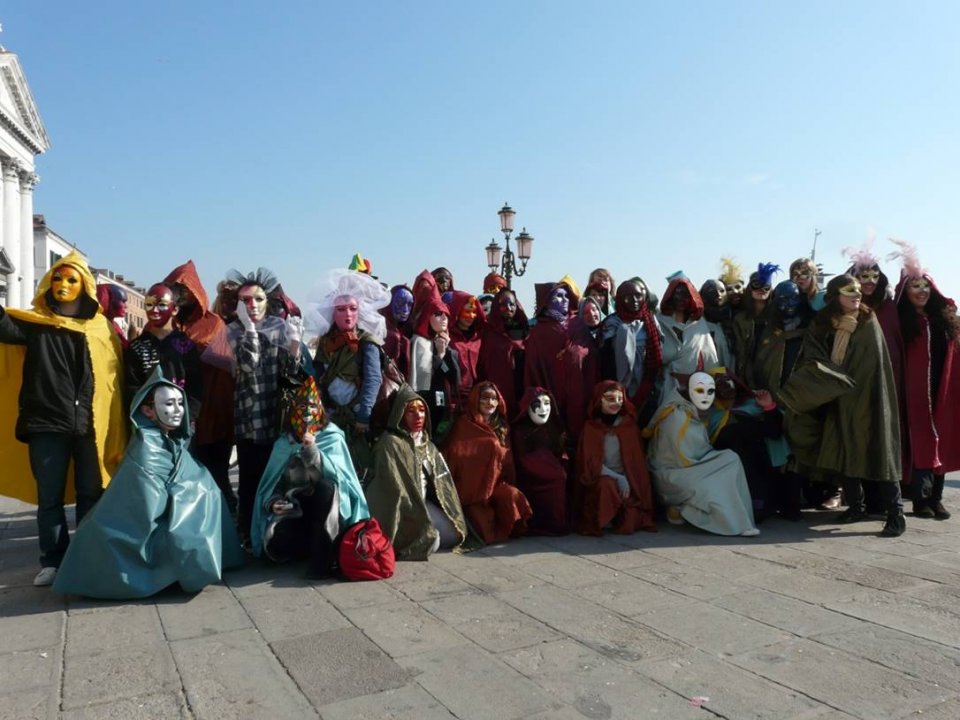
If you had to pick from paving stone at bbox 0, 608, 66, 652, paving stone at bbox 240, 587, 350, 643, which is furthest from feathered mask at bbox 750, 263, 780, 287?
paving stone at bbox 0, 608, 66, 652


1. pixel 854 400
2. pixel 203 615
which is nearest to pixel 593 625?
pixel 203 615

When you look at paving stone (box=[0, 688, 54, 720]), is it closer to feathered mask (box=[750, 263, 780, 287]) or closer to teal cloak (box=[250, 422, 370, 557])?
teal cloak (box=[250, 422, 370, 557])

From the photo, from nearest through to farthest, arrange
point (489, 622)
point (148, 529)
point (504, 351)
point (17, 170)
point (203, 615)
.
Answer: point (489, 622), point (203, 615), point (148, 529), point (504, 351), point (17, 170)

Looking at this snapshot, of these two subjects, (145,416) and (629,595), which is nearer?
(629,595)

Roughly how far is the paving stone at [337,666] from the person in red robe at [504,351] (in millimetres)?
3266

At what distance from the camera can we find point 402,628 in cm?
382

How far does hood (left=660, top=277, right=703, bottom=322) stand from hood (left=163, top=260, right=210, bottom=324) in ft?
12.9

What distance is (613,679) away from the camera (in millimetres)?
3191

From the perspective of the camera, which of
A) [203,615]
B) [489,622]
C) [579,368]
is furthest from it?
[579,368]

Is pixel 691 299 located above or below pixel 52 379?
above

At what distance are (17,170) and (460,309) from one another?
51281 millimetres

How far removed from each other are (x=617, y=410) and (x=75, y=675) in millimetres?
4219

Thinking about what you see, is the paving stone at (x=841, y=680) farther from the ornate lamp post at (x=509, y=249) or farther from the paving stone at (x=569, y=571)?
the ornate lamp post at (x=509, y=249)

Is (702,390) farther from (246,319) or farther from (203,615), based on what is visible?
(203,615)
